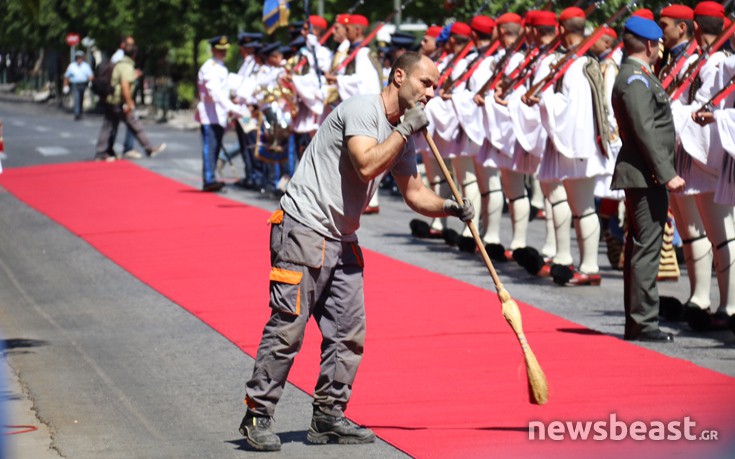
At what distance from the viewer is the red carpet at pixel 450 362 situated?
725cm

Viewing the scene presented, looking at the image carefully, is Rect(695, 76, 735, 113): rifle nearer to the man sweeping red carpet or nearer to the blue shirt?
the man sweeping red carpet

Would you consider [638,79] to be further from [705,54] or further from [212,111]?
[212,111]

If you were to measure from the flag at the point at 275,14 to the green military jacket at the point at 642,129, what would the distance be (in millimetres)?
10170

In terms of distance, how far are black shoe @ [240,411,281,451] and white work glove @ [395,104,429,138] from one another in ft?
4.92

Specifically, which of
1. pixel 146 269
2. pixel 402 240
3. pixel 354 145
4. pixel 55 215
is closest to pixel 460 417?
pixel 354 145

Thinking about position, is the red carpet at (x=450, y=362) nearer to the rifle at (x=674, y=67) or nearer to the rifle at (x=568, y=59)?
the rifle at (x=568, y=59)

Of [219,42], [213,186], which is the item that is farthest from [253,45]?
[213,186]

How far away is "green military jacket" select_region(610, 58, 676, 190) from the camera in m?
9.62

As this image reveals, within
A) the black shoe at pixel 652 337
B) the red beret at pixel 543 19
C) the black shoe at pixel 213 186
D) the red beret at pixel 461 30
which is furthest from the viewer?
the black shoe at pixel 213 186

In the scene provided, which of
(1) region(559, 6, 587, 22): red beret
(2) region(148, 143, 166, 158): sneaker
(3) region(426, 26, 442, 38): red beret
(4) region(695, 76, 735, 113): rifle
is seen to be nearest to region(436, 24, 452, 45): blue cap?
(3) region(426, 26, 442, 38): red beret

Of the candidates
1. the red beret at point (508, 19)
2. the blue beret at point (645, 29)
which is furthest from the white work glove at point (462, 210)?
the red beret at point (508, 19)

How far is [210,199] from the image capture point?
19.3 metres

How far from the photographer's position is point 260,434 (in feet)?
22.9

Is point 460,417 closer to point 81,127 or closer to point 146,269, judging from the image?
point 146,269
